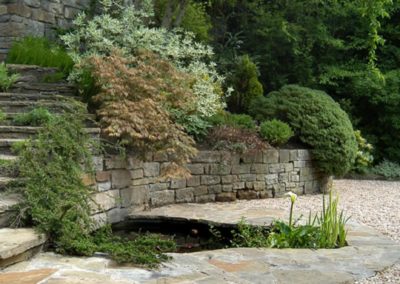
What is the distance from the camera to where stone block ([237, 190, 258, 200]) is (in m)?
6.61

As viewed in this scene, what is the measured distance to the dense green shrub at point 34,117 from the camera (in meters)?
4.91

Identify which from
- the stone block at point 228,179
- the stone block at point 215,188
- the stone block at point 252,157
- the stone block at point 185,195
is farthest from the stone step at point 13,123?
the stone block at point 252,157

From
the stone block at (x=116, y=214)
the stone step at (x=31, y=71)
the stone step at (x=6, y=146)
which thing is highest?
the stone step at (x=31, y=71)

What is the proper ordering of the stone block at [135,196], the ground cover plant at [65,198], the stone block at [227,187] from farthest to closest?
the stone block at [227,187] < the stone block at [135,196] < the ground cover plant at [65,198]

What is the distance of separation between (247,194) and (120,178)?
2.09m

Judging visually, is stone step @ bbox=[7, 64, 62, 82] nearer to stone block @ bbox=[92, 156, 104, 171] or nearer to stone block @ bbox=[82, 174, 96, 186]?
stone block @ bbox=[92, 156, 104, 171]

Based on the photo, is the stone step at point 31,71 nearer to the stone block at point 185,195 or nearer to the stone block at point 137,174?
the stone block at point 137,174

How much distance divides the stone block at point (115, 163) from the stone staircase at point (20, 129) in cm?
30

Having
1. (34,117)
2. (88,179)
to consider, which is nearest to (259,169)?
(88,179)

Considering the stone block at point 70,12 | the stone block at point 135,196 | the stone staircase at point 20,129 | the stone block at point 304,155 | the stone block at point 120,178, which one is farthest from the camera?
the stone block at point 70,12

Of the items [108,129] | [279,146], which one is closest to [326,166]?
[279,146]

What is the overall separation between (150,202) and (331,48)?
6882 mm

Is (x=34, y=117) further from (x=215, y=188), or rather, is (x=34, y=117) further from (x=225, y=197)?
(x=225, y=197)

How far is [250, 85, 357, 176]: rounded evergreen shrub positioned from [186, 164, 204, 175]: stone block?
1.87 meters
